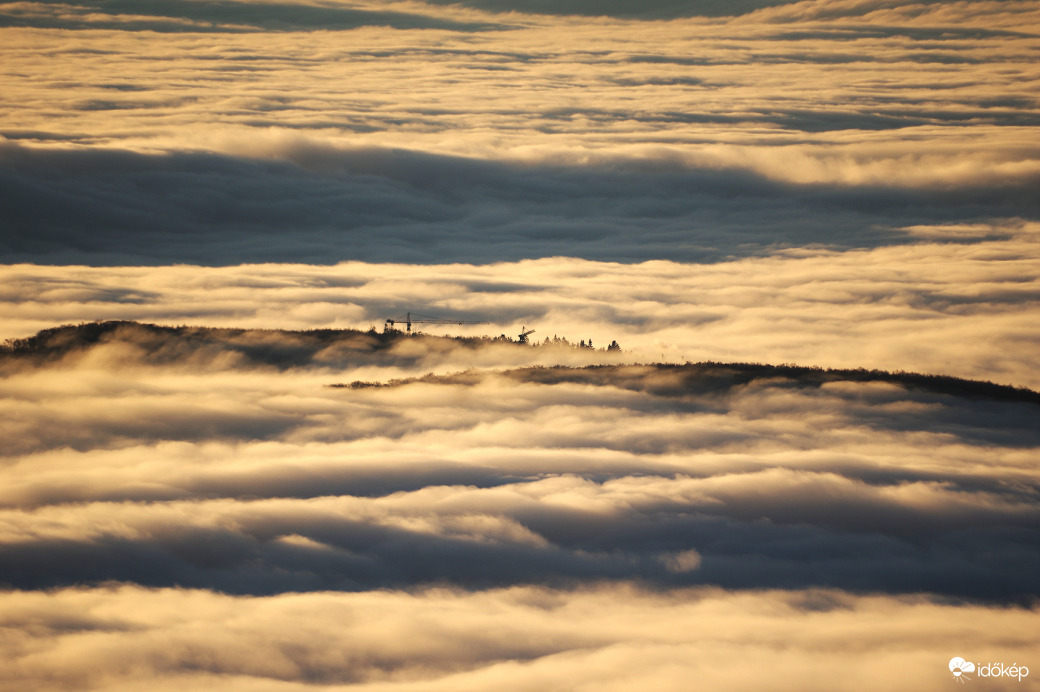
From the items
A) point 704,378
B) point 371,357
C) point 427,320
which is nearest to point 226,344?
point 371,357

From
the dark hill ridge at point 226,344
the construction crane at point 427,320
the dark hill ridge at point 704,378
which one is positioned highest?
the construction crane at point 427,320

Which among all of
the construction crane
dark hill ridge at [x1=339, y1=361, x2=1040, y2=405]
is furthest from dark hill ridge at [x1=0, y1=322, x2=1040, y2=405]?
the construction crane

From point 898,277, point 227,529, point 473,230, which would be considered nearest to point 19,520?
point 227,529

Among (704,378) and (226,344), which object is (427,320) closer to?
(226,344)

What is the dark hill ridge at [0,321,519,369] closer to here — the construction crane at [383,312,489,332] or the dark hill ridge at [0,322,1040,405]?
the dark hill ridge at [0,322,1040,405]

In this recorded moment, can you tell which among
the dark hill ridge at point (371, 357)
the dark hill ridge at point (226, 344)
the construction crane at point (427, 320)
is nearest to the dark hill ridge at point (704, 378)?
the dark hill ridge at point (371, 357)

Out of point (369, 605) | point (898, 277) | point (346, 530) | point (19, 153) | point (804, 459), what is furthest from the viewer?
point (19, 153)

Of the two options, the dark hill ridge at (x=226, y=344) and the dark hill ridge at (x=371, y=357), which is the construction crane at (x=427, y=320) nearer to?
the dark hill ridge at (x=371, y=357)

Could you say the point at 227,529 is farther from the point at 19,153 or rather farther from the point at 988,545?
the point at 19,153

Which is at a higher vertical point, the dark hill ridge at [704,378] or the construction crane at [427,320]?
the construction crane at [427,320]
